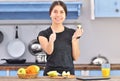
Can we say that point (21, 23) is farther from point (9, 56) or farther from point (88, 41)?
point (88, 41)

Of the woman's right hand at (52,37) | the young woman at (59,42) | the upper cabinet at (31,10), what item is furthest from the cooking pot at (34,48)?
the woman's right hand at (52,37)

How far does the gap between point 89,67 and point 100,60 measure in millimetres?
452

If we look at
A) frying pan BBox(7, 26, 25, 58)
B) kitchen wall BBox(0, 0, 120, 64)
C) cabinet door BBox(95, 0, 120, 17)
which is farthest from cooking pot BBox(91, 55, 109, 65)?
frying pan BBox(7, 26, 25, 58)

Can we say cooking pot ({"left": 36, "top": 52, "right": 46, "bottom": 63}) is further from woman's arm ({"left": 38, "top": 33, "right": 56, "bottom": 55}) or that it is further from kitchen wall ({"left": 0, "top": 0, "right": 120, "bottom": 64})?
woman's arm ({"left": 38, "top": 33, "right": 56, "bottom": 55})

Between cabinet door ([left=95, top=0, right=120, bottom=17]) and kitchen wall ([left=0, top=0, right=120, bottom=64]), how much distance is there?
0.18m

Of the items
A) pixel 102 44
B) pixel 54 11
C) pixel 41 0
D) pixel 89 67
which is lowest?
pixel 89 67

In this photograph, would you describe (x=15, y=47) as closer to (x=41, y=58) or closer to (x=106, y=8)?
(x=41, y=58)

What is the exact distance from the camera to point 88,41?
440 cm

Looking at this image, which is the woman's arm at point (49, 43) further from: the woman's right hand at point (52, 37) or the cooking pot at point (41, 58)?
the cooking pot at point (41, 58)

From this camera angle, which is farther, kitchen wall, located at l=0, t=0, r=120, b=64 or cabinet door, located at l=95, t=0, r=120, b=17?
kitchen wall, located at l=0, t=0, r=120, b=64

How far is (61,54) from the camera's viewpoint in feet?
8.29

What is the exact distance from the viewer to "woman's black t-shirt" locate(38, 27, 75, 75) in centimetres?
251

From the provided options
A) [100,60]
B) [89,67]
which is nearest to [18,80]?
[89,67]

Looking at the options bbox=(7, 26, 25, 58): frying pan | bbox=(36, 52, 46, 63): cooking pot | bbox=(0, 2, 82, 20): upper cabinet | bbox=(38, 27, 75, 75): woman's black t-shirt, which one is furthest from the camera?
bbox=(7, 26, 25, 58): frying pan
